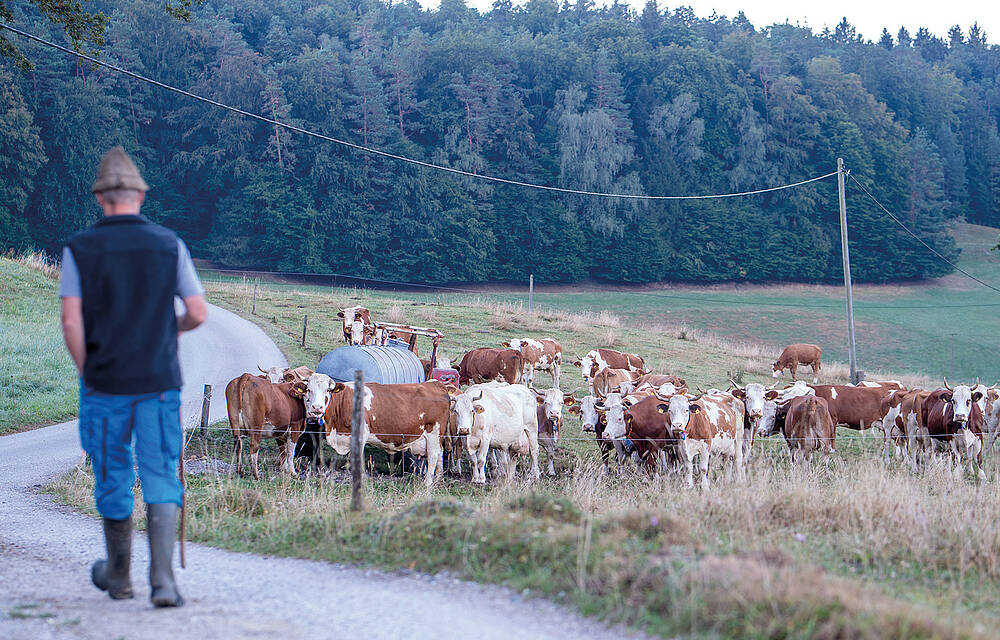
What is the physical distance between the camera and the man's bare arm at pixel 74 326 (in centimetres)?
510

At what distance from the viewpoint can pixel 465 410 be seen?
1373cm

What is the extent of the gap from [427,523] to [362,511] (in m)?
1.17

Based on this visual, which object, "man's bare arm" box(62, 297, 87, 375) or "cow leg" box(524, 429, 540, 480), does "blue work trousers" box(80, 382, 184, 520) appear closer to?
"man's bare arm" box(62, 297, 87, 375)

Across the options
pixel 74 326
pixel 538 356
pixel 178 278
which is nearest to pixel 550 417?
pixel 538 356

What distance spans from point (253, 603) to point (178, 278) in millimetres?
2022

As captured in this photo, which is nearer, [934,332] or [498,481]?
[498,481]

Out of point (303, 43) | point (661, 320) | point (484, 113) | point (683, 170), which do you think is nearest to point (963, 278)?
point (683, 170)

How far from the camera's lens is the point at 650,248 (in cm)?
7600

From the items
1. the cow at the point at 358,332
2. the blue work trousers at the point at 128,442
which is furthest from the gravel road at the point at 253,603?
the cow at the point at 358,332

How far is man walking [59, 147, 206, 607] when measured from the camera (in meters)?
5.17

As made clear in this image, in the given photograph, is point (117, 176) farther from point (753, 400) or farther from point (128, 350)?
point (753, 400)

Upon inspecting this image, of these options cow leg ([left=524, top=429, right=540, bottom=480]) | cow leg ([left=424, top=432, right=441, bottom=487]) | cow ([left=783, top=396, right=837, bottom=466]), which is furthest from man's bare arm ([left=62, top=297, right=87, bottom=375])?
cow ([left=783, top=396, right=837, bottom=466])

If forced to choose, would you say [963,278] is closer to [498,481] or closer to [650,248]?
[650,248]

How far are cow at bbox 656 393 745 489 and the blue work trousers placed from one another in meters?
8.68
